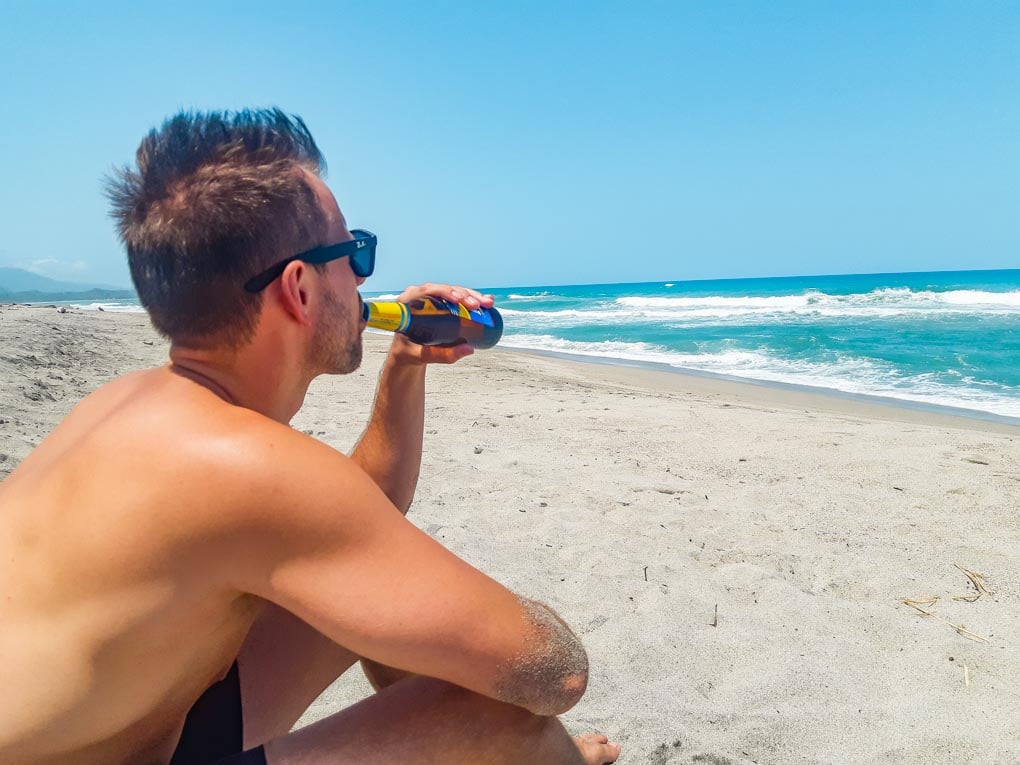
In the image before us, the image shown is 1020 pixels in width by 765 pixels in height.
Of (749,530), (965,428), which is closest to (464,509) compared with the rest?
(749,530)

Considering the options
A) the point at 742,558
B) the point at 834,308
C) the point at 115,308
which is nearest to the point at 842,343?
the point at 834,308

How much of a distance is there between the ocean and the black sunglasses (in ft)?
27.5

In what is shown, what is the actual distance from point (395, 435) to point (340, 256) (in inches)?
29.4

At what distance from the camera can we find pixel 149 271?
1298mm

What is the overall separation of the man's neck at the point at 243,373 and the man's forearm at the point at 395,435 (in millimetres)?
680

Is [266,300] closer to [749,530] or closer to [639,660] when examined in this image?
[639,660]

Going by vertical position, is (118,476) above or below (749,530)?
above

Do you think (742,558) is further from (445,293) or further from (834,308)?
(834,308)

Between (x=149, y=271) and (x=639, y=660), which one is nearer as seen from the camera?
(x=149, y=271)

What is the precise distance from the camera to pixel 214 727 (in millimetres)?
1404

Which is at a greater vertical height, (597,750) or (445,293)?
(445,293)

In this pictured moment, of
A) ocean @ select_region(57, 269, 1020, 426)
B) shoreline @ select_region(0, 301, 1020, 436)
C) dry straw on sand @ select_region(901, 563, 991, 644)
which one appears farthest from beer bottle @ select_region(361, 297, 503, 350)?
ocean @ select_region(57, 269, 1020, 426)

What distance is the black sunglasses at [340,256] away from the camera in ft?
4.28

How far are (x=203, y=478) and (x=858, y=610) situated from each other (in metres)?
2.62
